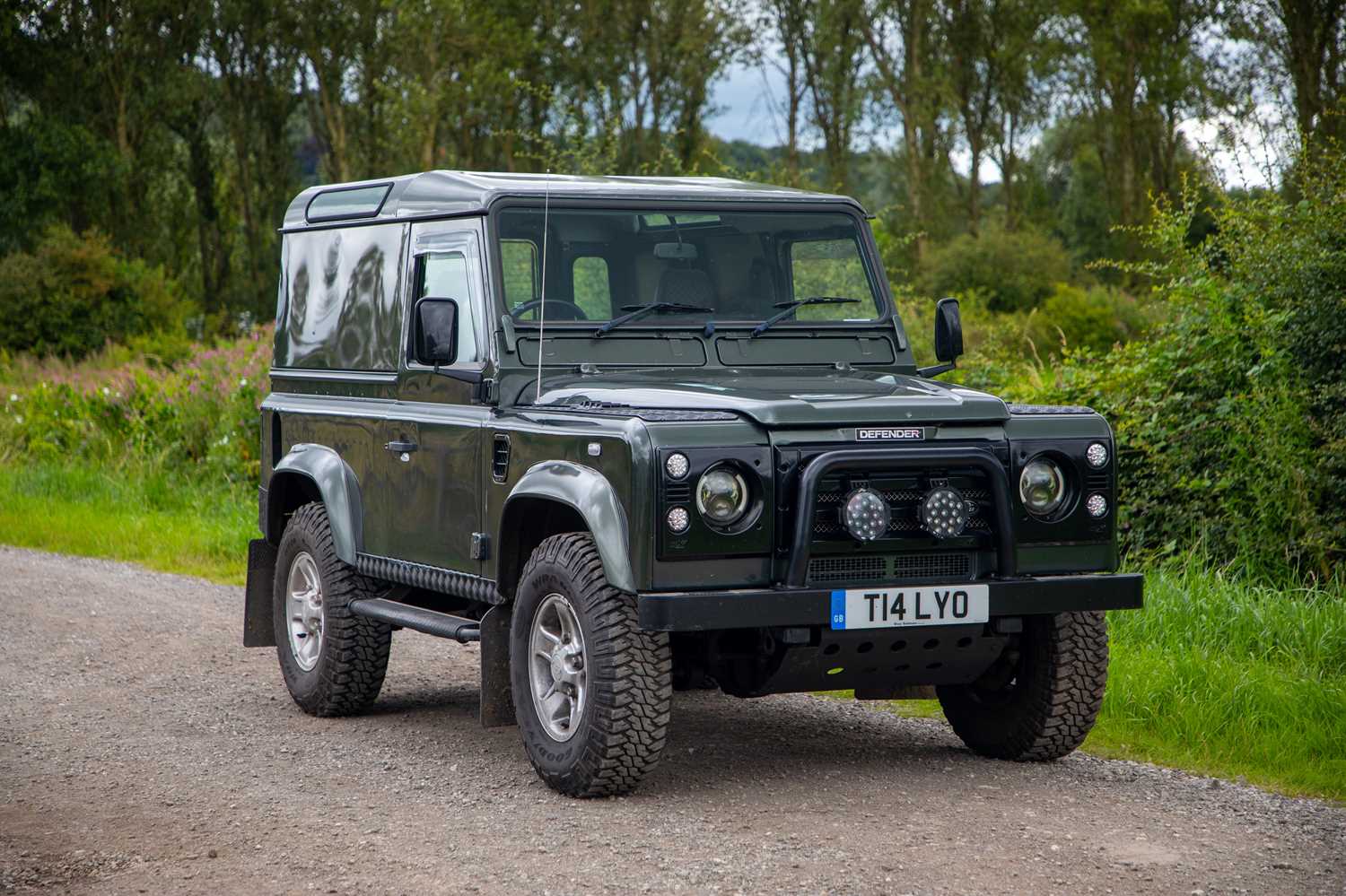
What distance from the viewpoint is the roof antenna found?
21.5ft

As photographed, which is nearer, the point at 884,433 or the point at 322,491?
the point at 884,433

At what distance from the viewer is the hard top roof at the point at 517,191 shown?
6.99m

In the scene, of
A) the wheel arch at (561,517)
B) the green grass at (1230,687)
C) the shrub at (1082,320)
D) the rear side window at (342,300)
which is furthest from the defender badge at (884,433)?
the shrub at (1082,320)

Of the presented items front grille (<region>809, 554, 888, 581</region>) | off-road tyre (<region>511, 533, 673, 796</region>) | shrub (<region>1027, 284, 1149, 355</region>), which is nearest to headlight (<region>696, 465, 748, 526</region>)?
front grille (<region>809, 554, 888, 581</region>)

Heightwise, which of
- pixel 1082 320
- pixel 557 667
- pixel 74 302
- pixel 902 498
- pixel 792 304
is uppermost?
pixel 74 302

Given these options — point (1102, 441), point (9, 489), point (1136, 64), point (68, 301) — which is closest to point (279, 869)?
point (1102, 441)

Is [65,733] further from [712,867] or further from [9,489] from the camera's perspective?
[9,489]

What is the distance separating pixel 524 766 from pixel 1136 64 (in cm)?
3705

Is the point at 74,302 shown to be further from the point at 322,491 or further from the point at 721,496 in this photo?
the point at 721,496

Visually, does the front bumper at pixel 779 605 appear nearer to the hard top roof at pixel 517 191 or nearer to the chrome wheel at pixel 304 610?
the hard top roof at pixel 517 191

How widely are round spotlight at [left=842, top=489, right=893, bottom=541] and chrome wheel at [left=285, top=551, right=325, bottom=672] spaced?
10.0ft

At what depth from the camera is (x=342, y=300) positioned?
7941 millimetres

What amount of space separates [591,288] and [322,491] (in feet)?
5.65

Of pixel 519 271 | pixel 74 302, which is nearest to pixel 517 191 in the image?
pixel 519 271
